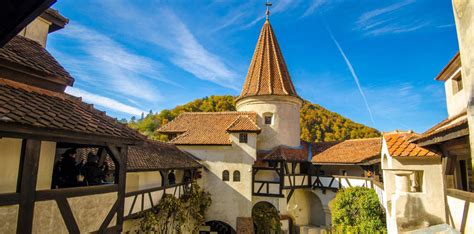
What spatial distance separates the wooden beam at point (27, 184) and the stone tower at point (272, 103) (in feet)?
45.6

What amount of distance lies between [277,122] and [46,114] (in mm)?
13955

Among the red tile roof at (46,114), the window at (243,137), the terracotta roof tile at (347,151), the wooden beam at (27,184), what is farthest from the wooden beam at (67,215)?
the terracotta roof tile at (347,151)

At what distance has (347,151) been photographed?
1573cm

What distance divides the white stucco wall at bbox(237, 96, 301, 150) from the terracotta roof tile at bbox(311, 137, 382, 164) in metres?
1.70

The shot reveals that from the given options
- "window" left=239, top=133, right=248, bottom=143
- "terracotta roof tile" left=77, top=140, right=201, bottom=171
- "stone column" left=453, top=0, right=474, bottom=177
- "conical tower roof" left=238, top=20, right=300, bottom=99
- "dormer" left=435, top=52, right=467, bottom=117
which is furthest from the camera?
"conical tower roof" left=238, top=20, right=300, bottom=99

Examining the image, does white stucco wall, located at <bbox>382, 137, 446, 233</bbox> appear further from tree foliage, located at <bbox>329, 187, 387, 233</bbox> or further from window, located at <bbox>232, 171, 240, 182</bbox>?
window, located at <bbox>232, 171, 240, 182</bbox>

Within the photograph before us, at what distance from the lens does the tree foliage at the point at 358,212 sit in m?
10.5

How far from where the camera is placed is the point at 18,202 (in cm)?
345

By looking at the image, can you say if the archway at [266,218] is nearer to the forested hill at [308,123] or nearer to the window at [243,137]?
the window at [243,137]

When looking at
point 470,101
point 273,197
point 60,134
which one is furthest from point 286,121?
point 470,101

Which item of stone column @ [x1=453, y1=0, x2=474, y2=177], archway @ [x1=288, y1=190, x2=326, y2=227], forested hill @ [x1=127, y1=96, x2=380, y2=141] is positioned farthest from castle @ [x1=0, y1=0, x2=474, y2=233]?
forested hill @ [x1=127, y1=96, x2=380, y2=141]

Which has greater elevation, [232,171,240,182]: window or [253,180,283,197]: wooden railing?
[232,171,240,182]: window

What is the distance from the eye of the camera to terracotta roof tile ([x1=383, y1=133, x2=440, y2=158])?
21.1 ft

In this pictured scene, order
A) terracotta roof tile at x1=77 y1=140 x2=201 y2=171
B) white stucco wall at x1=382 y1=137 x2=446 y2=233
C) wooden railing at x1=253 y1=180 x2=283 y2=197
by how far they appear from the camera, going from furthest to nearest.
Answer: wooden railing at x1=253 y1=180 x2=283 y2=197 < terracotta roof tile at x1=77 y1=140 x2=201 y2=171 < white stucco wall at x1=382 y1=137 x2=446 y2=233
